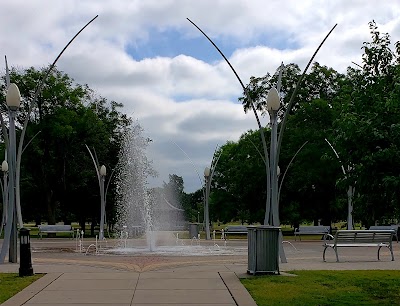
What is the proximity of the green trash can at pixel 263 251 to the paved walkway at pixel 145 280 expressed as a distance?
0.37 meters

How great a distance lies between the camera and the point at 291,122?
46.5 metres

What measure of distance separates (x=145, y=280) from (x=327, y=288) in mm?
3634

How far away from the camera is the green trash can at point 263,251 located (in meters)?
13.3

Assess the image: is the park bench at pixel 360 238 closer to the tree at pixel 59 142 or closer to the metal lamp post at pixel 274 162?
the metal lamp post at pixel 274 162

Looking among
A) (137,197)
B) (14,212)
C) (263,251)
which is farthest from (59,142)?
(263,251)

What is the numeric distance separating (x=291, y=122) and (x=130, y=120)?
589 inches

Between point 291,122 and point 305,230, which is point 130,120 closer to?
point 291,122

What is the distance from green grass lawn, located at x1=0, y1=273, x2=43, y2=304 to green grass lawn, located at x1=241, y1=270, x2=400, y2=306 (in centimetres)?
408

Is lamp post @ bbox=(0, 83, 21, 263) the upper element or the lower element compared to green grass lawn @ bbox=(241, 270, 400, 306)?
upper

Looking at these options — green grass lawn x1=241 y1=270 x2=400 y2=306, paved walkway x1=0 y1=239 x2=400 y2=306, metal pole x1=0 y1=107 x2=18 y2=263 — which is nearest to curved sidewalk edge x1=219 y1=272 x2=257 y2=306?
paved walkway x1=0 y1=239 x2=400 y2=306

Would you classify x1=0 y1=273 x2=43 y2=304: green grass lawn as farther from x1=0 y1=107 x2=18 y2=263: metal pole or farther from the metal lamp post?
→ the metal lamp post

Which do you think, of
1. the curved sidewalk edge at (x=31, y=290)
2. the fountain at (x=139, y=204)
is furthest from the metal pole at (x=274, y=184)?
the fountain at (x=139, y=204)

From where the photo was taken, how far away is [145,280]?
41.1ft

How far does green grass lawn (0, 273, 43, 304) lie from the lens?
10.4 meters
